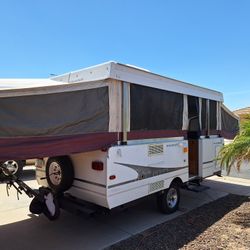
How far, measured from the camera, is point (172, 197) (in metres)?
5.95

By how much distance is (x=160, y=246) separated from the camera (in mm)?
4258

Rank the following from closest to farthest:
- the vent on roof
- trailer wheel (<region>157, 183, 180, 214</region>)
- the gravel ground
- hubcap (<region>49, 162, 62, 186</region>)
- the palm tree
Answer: the gravel ground < hubcap (<region>49, 162, 62, 186</region>) < the vent on roof < the palm tree < trailer wheel (<region>157, 183, 180, 214</region>)

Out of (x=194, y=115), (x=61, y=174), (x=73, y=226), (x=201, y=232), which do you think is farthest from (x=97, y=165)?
(x=194, y=115)

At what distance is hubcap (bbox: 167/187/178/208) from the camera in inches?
230

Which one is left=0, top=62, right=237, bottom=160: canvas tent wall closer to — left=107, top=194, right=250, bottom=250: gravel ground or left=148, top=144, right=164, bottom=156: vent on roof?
left=148, top=144, right=164, bottom=156: vent on roof

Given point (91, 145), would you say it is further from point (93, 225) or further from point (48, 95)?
point (93, 225)

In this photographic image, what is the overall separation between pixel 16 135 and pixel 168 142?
3225mm

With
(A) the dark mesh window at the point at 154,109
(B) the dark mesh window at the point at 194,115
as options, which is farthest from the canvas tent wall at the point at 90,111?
(B) the dark mesh window at the point at 194,115

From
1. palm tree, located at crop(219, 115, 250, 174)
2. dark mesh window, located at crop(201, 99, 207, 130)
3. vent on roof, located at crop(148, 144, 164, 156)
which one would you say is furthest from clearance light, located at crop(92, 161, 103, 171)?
dark mesh window, located at crop(201, 99, 207, 130)

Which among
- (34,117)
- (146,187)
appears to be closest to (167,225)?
(146,187)

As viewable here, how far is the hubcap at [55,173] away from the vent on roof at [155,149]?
1639 mm

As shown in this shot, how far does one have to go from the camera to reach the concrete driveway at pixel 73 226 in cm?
445

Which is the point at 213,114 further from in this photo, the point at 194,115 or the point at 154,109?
the point at 154,109

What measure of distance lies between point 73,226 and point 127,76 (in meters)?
2.86
